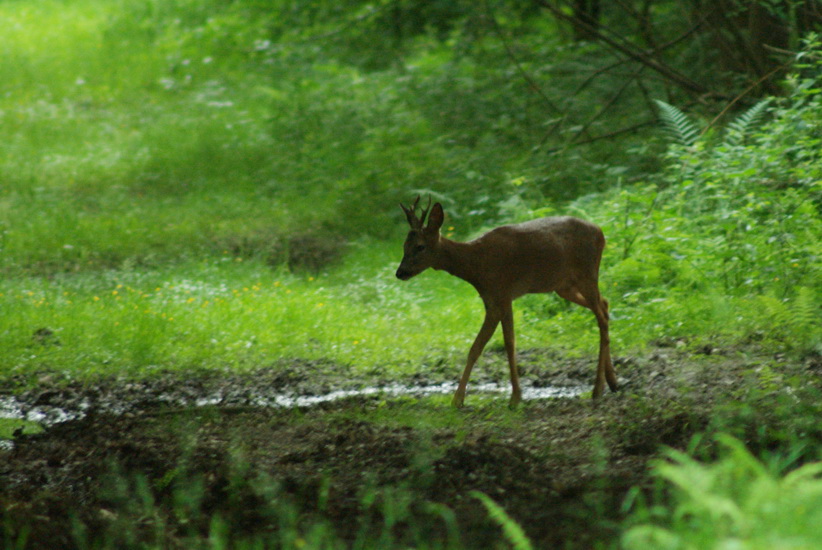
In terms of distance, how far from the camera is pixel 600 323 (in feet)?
25.2

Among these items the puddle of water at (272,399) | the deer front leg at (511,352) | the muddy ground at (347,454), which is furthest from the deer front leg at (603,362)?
the deer front leg at (511,352)

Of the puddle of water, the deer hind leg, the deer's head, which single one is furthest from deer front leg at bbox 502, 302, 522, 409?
the deer's head

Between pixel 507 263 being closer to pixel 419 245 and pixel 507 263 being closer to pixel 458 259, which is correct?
pixel 458 259

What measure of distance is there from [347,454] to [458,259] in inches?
80.2

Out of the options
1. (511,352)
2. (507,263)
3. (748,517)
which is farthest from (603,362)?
(748,517)

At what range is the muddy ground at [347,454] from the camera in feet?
14.6

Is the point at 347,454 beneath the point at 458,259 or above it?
beneath

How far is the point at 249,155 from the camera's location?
16.9m

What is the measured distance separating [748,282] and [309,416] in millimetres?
3884

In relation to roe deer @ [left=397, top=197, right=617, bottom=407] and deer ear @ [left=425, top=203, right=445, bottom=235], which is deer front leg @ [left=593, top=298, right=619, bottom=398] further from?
deer ear @ [left=425, top=203, right=445, bottom=235]

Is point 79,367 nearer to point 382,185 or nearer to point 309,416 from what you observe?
point 309,416

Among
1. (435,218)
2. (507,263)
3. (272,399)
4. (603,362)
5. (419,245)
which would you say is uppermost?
(435,218)

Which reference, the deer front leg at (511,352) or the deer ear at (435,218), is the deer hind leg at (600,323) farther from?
the deer ear at (435,218)

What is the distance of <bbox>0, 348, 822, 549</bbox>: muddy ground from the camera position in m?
4.45
